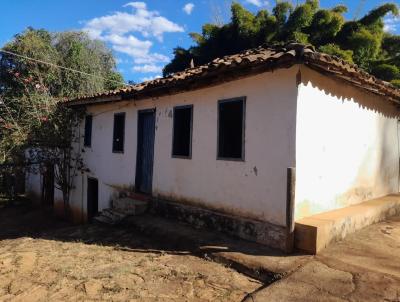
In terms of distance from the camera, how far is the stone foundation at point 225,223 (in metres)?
6.07

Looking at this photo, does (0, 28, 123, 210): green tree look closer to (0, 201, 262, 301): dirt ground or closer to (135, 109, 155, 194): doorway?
(135, 109, 155, 194): doorway

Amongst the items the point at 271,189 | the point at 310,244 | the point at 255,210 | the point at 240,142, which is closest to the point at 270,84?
the point at 240,142

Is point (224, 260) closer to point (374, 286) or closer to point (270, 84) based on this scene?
point (374, 286)

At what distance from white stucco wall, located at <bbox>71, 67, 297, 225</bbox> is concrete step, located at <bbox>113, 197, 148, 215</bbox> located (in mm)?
529

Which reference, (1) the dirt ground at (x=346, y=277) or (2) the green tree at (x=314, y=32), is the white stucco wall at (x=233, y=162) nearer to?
(1) the dirt ground at (x=346, y=277)

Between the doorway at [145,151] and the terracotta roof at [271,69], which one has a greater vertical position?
the terracotta roof at [271,69]

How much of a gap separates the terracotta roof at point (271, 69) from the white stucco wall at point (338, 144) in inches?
11.1

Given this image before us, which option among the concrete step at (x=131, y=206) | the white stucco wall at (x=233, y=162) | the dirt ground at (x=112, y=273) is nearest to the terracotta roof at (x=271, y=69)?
the white stucco wall at (x=233, y=162)

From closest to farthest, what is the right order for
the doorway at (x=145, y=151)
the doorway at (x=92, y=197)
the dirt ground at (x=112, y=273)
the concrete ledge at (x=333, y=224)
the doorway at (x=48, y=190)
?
the dirt ground at (x=112, y=273)
the concrete ledge at (x=333, y=224)
the doorway at (x=145, y=151)
the doorway at (x=92, y=197)
the doorway at (x=48, y=190)

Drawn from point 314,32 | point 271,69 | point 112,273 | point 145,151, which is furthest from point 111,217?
point 314,32

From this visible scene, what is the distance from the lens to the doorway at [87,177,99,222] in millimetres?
12633

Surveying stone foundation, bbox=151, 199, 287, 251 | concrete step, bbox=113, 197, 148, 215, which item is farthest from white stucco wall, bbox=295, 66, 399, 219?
concrete step, bbox=113, 197, 148, 215

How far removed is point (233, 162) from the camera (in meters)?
7.04

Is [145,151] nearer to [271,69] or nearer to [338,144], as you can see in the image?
[271,69]
